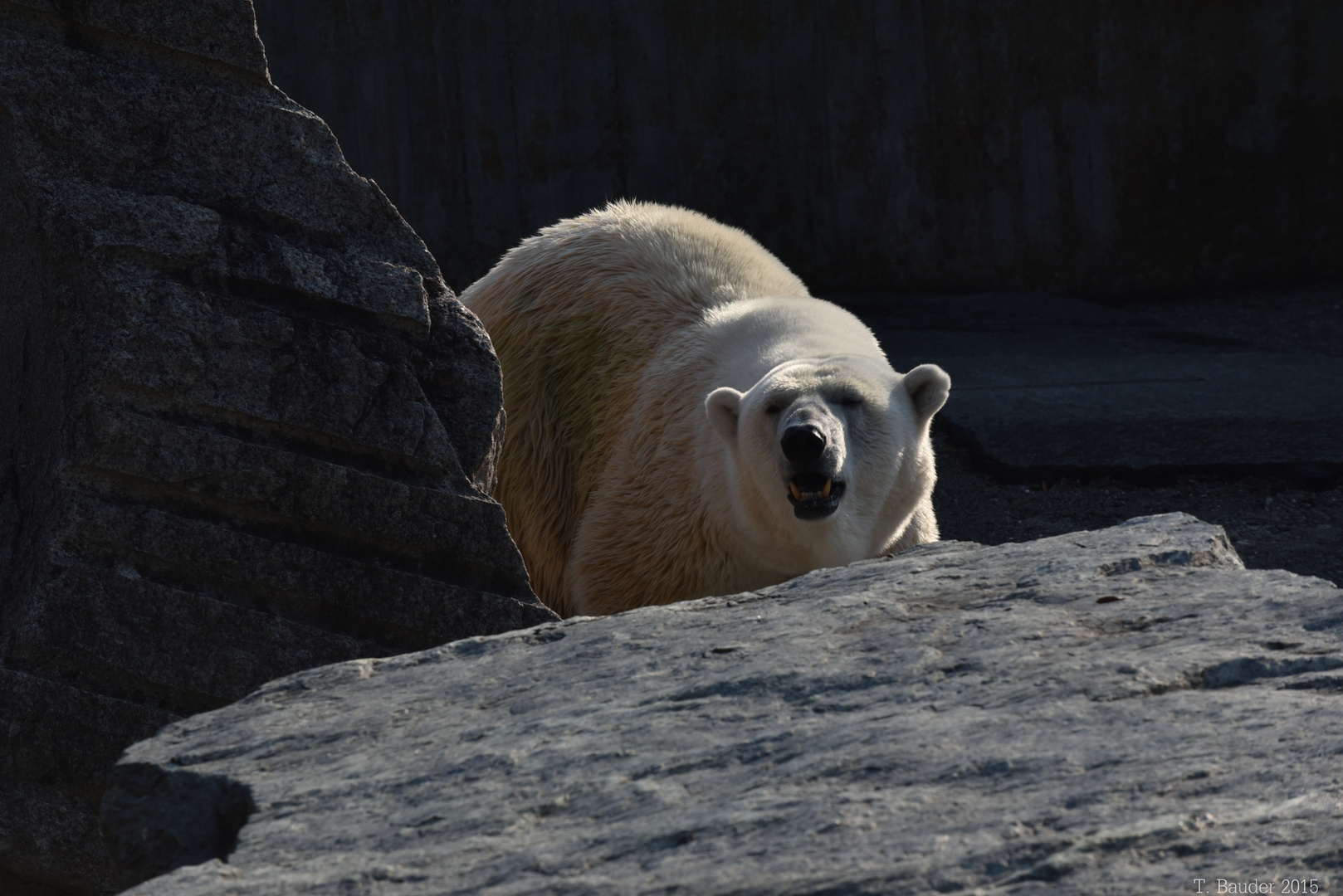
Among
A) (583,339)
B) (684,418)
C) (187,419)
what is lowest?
(684,418)

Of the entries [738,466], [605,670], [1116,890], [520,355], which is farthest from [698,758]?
[520,355]

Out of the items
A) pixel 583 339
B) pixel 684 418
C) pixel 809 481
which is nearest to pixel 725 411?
pixel 809 481

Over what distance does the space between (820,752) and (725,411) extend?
1859 millimetres

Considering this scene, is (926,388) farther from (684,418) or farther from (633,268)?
(633,268)

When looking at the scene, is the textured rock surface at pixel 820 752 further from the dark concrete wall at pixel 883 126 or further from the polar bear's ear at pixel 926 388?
the dark concrete wall at pixel 883 126

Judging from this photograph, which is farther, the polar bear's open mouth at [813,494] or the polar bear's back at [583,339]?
the polar bear's back at [583,339]

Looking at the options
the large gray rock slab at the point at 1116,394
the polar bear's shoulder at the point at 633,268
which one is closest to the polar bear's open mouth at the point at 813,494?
the polar bear's shoulder at the point at 633,268

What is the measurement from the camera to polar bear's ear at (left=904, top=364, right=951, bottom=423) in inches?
137

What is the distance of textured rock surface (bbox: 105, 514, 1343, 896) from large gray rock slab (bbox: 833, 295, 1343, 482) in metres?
3.35

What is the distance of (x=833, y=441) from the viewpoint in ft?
10.4

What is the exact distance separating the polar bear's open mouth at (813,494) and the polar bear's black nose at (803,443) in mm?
68

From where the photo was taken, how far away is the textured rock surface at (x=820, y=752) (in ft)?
4.66

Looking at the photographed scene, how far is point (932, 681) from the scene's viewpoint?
1790 millimetres

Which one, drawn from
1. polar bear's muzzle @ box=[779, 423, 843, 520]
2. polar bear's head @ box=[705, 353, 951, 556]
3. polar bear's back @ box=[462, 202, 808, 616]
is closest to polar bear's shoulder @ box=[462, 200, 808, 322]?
polar bear's back @ box=[462, 202, 808, 616]
